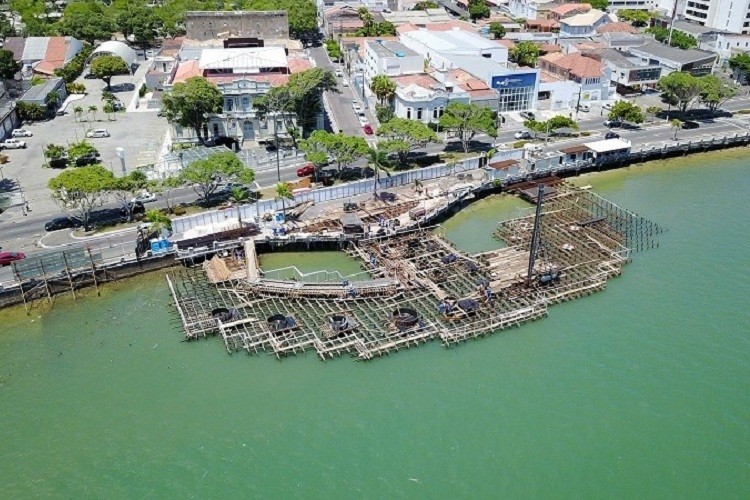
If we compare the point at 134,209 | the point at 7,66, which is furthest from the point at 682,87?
the point at 7,66

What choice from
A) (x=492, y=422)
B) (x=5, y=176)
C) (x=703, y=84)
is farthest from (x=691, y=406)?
(x=5, y=176)

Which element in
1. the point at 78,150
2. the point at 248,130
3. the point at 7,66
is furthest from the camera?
the point at 7,66

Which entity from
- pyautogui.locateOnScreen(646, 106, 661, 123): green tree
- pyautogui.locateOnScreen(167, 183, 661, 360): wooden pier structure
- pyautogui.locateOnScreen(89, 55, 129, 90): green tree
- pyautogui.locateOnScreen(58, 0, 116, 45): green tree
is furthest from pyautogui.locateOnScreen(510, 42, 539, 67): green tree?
pyautogui.locateOnScreen(58, 0, 116, 45): green tree

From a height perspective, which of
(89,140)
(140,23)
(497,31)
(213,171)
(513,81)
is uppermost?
(140,23)

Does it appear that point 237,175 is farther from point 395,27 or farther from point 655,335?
point 395,27

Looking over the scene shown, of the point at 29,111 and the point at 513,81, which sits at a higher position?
the point at 513,81

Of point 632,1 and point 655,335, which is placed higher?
point 632,1

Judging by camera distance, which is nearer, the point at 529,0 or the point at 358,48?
the point at 358,48

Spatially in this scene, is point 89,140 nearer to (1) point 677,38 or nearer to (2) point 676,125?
(2) point 676,125
